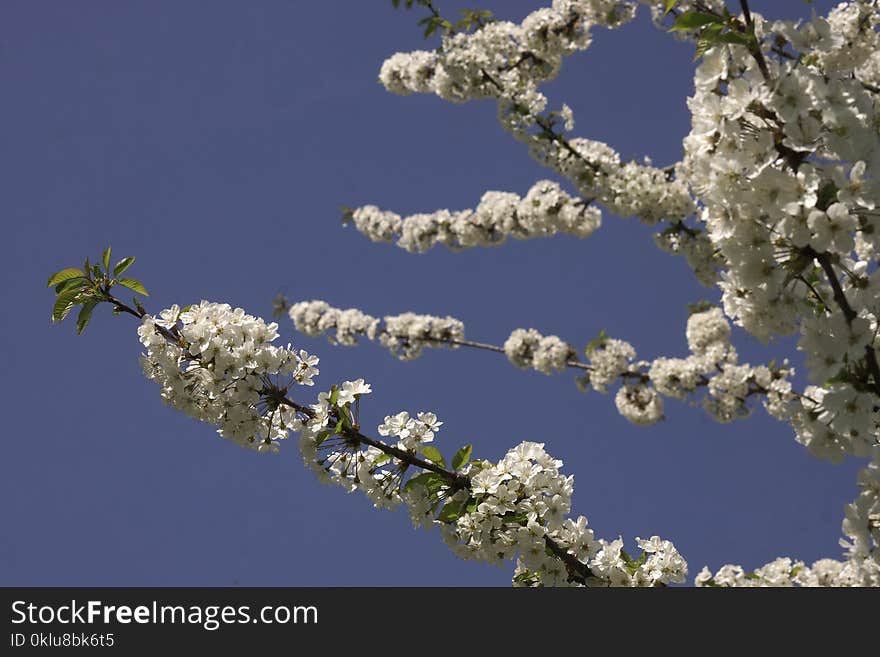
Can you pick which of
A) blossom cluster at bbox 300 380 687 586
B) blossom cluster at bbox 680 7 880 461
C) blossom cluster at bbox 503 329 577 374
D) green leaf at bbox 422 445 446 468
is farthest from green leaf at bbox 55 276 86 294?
blossom cluster at bbox 503 329 577 374

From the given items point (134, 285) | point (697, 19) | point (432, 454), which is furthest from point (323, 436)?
point (697, 19)

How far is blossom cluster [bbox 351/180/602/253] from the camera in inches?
409

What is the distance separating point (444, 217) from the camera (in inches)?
487

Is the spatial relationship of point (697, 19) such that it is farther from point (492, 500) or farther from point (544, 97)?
point (544, 97)

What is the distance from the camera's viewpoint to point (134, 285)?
393 cm

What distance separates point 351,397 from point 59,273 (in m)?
1.73

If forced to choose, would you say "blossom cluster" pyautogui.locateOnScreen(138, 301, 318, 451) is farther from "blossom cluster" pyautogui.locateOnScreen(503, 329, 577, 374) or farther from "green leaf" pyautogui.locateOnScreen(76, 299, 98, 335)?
"blossom cluster" pyautogui.locateOnScreen(503, 329, 577, 374)

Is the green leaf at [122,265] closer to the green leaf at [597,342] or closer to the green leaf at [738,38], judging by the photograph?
the green leaf at [738,38]

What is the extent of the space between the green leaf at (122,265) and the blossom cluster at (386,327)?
9116 mm

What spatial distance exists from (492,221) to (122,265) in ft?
26.2

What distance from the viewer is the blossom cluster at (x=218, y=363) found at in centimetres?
380

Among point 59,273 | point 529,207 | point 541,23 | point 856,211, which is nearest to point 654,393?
point 529,207

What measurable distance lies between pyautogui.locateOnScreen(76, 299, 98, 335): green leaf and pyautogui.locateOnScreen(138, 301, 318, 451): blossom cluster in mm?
315
